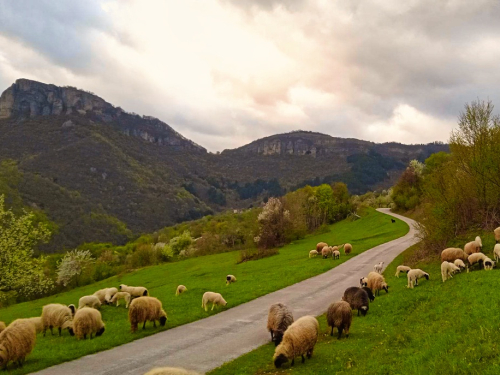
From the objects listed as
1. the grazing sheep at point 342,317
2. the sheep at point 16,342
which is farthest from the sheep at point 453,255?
the sheep at point 16,342

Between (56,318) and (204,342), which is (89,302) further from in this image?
(204,342)

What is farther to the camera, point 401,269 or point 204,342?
point 401,269

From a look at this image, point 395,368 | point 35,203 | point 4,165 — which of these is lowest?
point 395,368

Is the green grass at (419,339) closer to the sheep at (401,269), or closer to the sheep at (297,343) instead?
the sheep at (297,343)

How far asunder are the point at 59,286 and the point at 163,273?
26.5m

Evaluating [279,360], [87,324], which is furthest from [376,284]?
[87,324]

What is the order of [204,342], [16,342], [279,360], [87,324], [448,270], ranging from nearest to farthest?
[279,360] < [16,342] < [204,342] < [87,324] < [448,270]

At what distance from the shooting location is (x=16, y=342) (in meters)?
14.6

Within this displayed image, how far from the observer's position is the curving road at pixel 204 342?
14492mm

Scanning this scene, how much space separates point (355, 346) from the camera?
1459 cm

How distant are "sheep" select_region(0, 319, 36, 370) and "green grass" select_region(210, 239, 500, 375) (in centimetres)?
809

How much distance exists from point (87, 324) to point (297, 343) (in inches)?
442

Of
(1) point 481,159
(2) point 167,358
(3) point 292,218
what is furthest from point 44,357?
(3) point 292,218

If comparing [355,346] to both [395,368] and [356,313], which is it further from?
[356,313]
